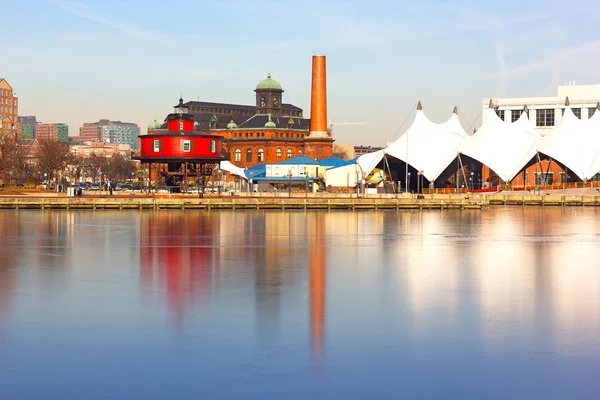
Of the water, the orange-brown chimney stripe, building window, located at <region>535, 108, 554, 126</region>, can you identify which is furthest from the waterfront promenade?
the orange-brown chimney stripe

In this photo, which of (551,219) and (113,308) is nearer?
(113,308)

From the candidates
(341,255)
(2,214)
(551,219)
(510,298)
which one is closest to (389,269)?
(341,255)

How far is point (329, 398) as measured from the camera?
61.2ft

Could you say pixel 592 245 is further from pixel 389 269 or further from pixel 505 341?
pixel 505 341

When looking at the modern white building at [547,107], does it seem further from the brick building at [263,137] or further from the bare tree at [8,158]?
the bare tree at [8,158]

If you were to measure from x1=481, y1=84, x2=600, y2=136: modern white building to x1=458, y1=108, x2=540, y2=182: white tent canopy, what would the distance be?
2437 cm

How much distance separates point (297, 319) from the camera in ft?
86.5

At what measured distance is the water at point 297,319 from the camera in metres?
19.8

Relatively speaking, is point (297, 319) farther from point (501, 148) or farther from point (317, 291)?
point (501, 148)

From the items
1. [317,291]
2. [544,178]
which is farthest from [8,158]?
[317,291]

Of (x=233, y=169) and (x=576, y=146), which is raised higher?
(x=576, y=146)

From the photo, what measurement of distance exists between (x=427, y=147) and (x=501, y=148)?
9707mm

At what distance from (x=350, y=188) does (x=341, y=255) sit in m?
87.0

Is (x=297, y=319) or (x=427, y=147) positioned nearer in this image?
(x=297, y=319)
